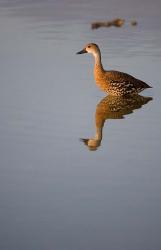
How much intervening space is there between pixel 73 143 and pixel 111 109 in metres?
1.88

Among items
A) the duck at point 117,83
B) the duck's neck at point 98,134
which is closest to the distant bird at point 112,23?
the duck at point 117,83

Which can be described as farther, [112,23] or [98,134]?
[112,23]

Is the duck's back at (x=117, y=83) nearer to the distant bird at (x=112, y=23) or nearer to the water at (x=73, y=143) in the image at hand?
the water at (x=73, y=143)

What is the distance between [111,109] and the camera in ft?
36.5

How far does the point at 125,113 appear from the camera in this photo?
10.8m

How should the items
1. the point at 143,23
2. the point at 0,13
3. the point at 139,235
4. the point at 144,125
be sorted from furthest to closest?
1. the point at 0,13
2. the point at 143,23
3. the point at 144,125
4. the point at 139,235

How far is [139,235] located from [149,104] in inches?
174

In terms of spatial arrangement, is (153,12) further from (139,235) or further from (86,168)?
(139,235)

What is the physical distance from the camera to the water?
718 cm

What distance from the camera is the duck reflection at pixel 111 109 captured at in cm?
947

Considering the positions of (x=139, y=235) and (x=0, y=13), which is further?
(x=0, y=13)

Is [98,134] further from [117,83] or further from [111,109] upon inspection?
[117,83]

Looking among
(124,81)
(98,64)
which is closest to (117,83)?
(124,81)

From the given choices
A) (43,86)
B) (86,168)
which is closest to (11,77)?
(43,86)
